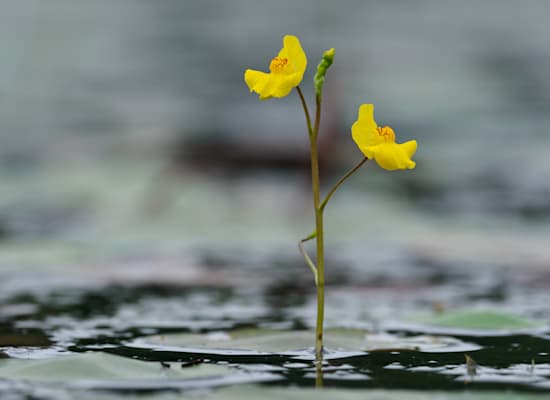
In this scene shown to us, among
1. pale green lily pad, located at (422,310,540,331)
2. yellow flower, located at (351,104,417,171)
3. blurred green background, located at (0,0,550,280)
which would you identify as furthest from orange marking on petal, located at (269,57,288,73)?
blurred green background, located at (0,0,550,280)

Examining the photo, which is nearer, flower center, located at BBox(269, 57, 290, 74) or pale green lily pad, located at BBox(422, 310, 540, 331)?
flower center, located at BBox(269, 57, 290, 74)

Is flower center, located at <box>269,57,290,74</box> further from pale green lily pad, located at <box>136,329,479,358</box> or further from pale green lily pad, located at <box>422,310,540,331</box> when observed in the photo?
pale green lily pad, located at <box>422,310,540,331</box>

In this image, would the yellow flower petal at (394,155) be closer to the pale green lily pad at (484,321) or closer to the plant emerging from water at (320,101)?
the plant emerging from water at (320,101)

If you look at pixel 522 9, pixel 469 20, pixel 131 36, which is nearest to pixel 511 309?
pixel 131 36

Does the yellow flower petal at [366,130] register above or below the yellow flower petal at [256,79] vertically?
below

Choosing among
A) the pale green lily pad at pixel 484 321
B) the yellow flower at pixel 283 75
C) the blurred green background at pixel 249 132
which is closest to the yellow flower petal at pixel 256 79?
the yellow flower at pixel 283 75

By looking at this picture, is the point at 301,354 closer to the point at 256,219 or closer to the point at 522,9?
the point at 256,219

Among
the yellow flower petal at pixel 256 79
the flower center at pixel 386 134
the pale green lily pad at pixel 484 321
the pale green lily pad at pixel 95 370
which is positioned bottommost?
the pale green lily pad at pixel 95 370
